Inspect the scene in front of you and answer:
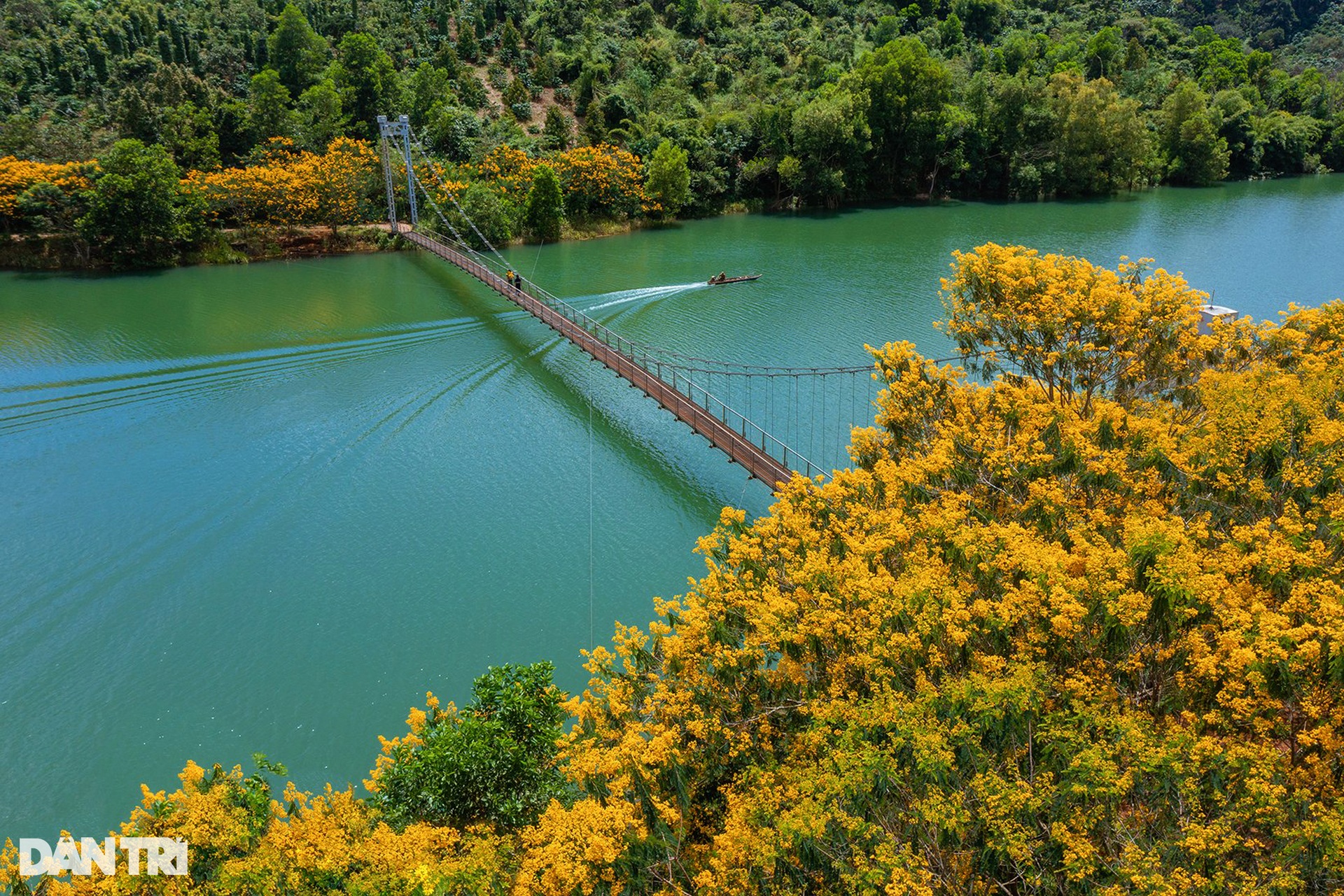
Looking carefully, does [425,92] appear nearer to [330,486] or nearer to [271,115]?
[271,115]

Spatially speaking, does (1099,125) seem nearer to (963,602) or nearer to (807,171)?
(807,171)

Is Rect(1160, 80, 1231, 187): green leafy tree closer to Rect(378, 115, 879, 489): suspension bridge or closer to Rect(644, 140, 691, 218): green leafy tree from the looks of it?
Rect(644, 140, 691, 218): green leafy tree

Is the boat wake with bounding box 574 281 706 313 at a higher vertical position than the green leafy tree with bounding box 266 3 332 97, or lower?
lower

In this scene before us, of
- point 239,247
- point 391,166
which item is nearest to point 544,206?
point 391,166

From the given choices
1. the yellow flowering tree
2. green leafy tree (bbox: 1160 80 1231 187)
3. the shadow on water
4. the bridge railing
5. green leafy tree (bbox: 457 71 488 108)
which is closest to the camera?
the yellow flowering tree

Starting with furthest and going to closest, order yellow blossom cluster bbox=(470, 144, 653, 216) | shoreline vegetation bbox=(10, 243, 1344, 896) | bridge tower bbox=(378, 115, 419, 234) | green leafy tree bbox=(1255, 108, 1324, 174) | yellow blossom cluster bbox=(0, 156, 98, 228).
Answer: green leafy tree bbox=(1255, 108, 1324, 174)
yellow blossom cluster bbox=(470, 144, 653, 216)
bridge tower bbox=(378, 115, 419, 234)
yellow blossom cluster bbox=(0, 156, 98, 228)
shoreline vegetation bbox=(10, 243, 1344, 896)

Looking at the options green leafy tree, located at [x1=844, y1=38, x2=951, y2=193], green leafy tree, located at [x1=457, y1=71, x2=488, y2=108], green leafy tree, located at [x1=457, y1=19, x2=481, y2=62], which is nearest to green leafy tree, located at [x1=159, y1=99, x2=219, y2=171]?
green leafy tree, located at [x1=457, y1=71, x2=488, y2=108]
